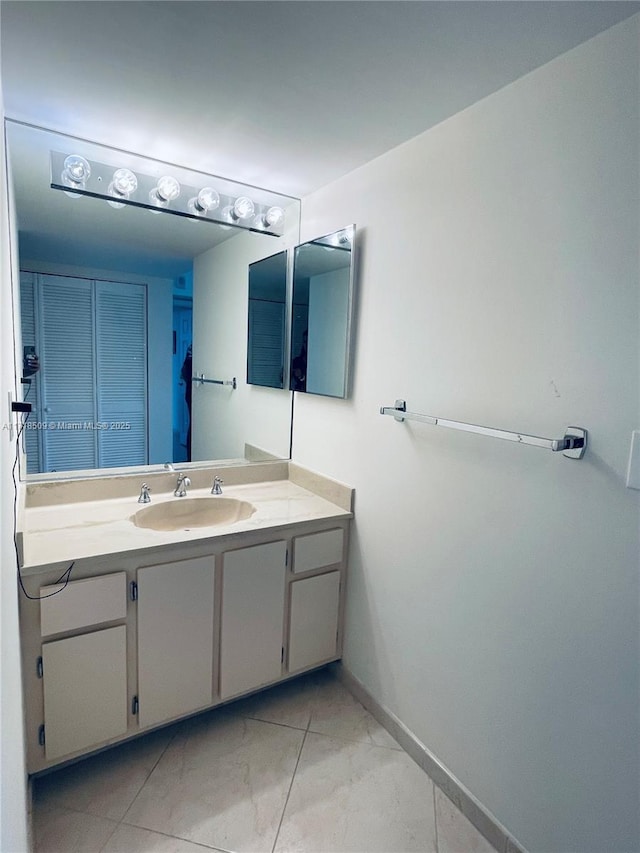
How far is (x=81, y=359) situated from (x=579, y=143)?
5.66ft

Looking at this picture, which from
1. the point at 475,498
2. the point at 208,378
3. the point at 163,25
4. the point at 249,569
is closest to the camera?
the point at 163,25

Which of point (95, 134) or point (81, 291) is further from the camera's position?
point (81, 291)

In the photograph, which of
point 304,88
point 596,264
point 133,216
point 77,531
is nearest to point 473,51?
point 304,88

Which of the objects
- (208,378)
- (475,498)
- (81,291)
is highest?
(81,291)

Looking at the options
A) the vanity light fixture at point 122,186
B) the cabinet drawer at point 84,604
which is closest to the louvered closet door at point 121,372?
the vanity light fixture at point 122,186

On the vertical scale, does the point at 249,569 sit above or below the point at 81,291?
below

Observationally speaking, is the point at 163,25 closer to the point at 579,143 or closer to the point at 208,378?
the point at 579,143

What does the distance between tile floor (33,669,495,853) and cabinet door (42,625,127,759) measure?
0.18 metres

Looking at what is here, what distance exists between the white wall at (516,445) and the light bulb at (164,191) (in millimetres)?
717

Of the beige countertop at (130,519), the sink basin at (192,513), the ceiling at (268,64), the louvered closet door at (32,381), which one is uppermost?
the ceiling at (268,64)

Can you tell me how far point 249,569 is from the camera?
5.65 ft

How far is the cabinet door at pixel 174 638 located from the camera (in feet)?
5.04

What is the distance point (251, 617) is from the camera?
5.75 ft

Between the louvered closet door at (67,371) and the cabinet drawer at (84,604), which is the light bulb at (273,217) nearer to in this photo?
the louvered closet door at (67,371)
